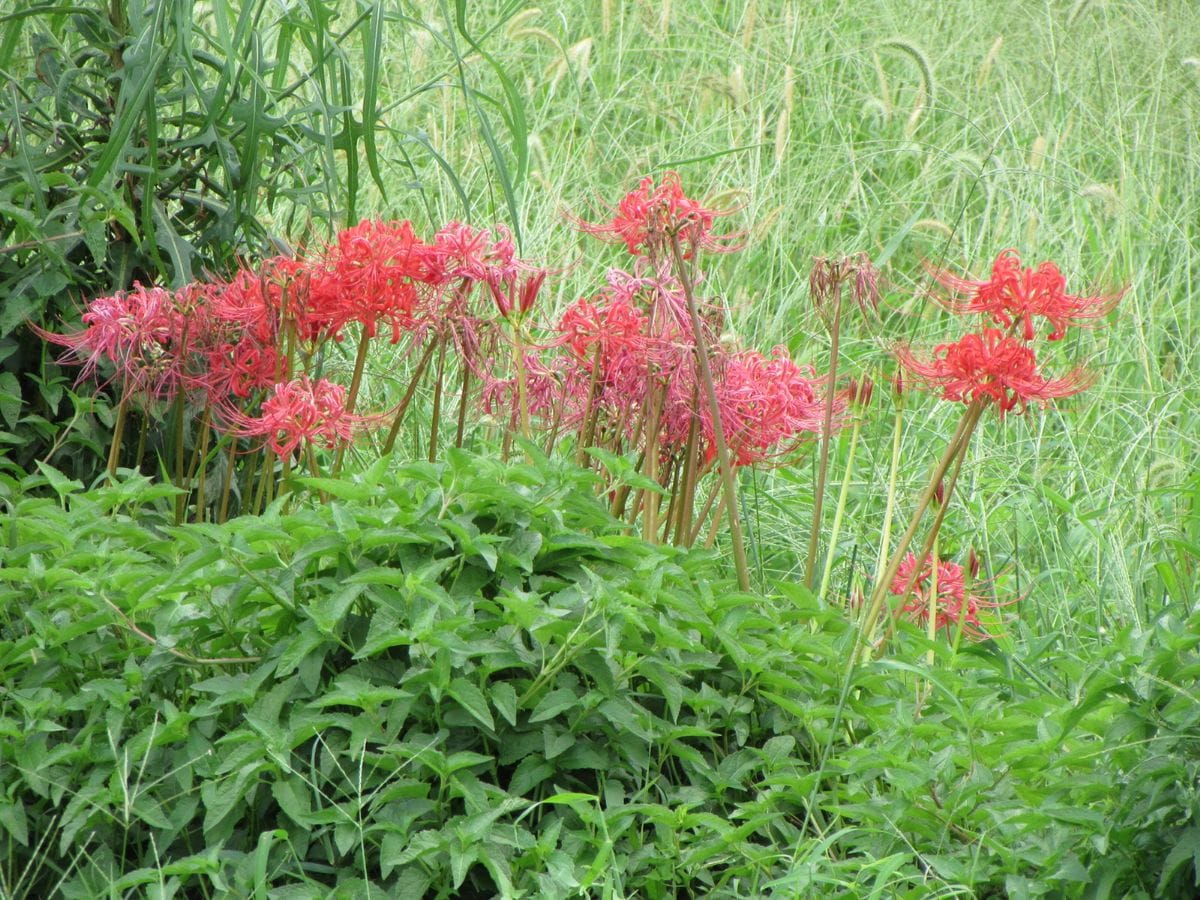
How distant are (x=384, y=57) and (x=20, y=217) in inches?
131

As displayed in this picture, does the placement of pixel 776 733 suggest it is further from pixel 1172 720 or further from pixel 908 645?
pixel 1172 720

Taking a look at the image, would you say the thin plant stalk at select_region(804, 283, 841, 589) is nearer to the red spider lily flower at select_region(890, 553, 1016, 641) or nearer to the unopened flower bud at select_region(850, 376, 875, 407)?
the unopened flower bud at select_region(850, 376, 875, 407)

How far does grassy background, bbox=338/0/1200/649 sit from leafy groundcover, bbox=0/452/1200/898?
3.29 ft

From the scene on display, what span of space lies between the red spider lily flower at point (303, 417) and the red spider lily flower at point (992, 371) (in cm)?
90

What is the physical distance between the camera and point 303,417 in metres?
2.33

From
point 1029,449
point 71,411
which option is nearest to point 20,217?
point 71,411

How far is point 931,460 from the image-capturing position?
4.05 metres

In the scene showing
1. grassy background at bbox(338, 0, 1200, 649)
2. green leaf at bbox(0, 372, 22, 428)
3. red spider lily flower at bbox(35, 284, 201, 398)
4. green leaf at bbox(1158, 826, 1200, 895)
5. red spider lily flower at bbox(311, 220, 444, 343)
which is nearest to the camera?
green leaf at bbox(1158, 826, 1200, 895)

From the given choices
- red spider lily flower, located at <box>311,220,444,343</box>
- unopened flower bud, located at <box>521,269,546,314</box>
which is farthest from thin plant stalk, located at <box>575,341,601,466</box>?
red spider lily flower, located at <box>311,220,444,343</box>

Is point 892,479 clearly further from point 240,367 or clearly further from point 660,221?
point 240,367

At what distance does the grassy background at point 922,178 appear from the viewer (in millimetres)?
3684

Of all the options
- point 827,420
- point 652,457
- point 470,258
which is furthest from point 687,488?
point 470,258

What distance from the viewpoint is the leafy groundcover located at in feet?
5.97

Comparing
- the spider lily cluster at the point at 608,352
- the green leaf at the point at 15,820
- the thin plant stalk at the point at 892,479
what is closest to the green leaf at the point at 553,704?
the spider lily cluster at the point at 608,352
